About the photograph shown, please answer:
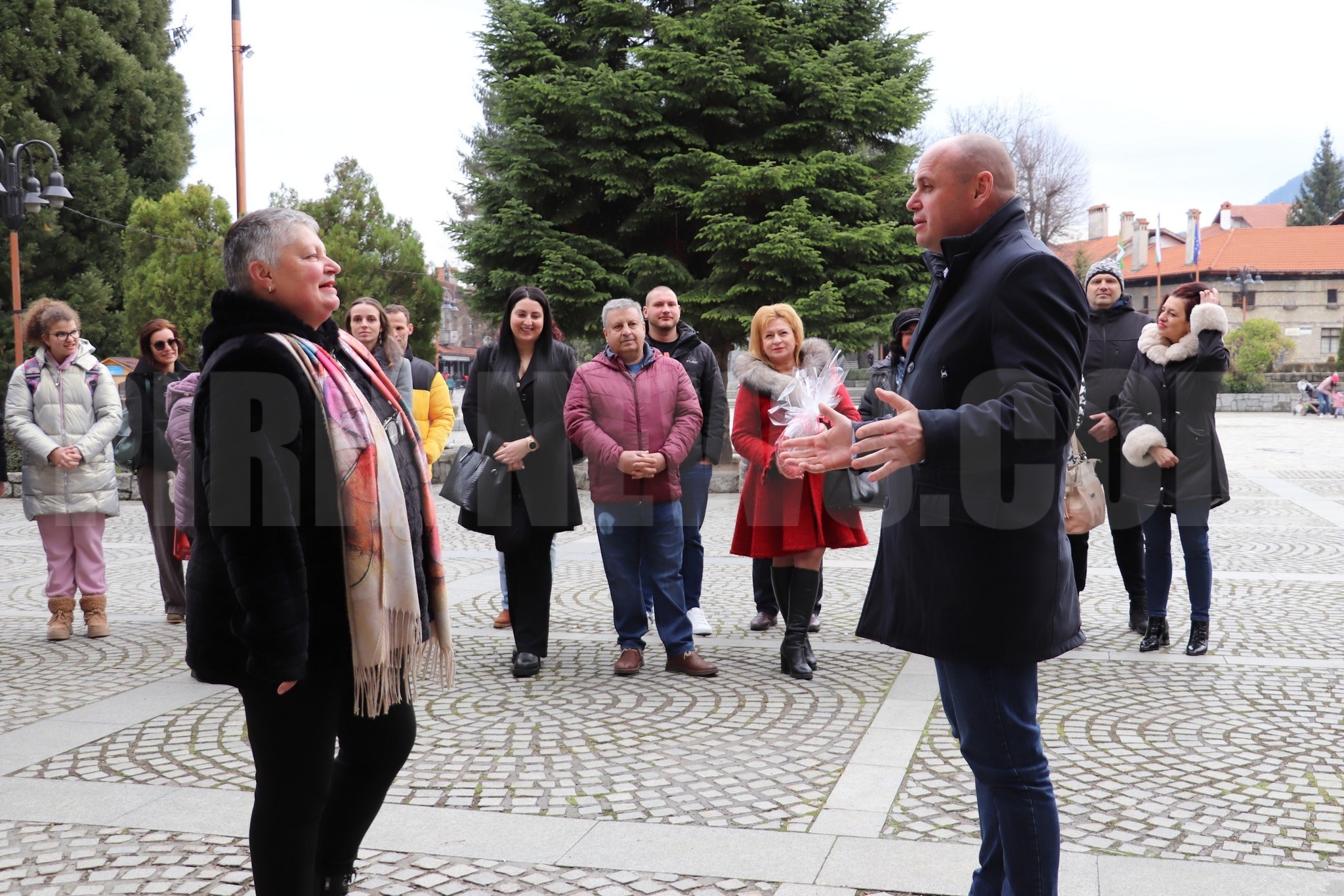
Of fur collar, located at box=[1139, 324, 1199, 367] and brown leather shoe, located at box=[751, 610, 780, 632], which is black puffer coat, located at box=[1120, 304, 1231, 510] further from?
brown leather shoe, located at box=[751, 610, 780, 632]

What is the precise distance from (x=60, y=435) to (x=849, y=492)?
497cm

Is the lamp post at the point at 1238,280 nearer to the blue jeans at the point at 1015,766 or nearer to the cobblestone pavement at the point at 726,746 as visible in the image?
the cobblestone pavement at the point at 726,746

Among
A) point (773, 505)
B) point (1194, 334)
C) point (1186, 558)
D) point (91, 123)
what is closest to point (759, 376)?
point (773, 505)

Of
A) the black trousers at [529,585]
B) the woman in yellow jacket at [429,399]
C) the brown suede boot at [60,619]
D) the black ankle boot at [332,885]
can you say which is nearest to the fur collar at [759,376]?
the black trousers at [529,585]

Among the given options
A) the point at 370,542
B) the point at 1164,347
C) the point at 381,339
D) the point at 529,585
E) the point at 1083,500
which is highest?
the point at 381,339

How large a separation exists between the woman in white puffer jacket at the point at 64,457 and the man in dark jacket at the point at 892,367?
4.74 m

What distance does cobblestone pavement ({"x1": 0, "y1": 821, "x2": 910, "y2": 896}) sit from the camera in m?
3.18

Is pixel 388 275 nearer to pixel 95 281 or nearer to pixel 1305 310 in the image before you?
pixel 95 281

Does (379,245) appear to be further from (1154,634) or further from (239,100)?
(1154,634)

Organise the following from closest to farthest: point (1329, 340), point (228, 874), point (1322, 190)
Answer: point (228, 874) < point (1329, 340) < point (1322, 190)

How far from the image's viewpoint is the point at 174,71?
96.9 ft

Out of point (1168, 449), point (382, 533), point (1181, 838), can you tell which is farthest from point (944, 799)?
point (1168, 449)

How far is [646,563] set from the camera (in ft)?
19.7

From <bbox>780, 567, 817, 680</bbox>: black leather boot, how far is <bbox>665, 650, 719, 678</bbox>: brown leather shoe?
1.23 ft
